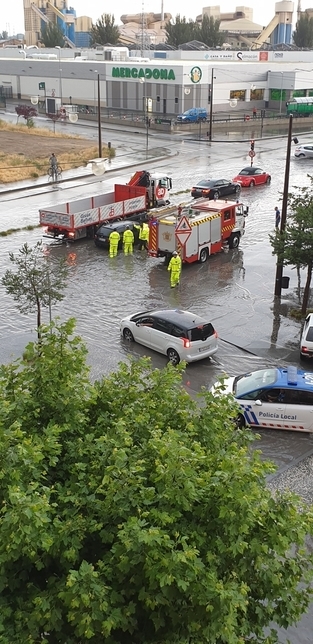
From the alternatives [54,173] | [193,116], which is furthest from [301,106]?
[54,173]

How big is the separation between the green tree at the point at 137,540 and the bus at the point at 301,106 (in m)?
70.3

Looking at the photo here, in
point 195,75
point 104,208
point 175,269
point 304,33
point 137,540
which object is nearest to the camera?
point 137,540

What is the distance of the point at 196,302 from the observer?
21844 mm

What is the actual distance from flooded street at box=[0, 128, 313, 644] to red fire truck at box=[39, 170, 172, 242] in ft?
2.54

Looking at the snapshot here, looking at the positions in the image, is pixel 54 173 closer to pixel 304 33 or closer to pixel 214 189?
pixel 214 189

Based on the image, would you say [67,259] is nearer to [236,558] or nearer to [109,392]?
[109,392]

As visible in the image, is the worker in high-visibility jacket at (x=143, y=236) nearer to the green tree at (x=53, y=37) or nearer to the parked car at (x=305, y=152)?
the parked car at (x=305, y=152)

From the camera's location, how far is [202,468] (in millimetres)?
6840

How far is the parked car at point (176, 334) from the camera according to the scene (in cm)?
1708

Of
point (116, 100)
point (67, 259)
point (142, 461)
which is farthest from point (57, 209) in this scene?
point (116, 100)

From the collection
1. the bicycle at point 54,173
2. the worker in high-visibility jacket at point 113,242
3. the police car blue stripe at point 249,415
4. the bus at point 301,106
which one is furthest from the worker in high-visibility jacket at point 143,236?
the bus at point 301,106

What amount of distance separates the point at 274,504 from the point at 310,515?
44 centimetres

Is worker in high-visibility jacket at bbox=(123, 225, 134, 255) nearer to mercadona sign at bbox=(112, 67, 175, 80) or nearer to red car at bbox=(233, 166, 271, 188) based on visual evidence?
red car at bbox=(233, 166, 271, 188)

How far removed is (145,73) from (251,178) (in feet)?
121
